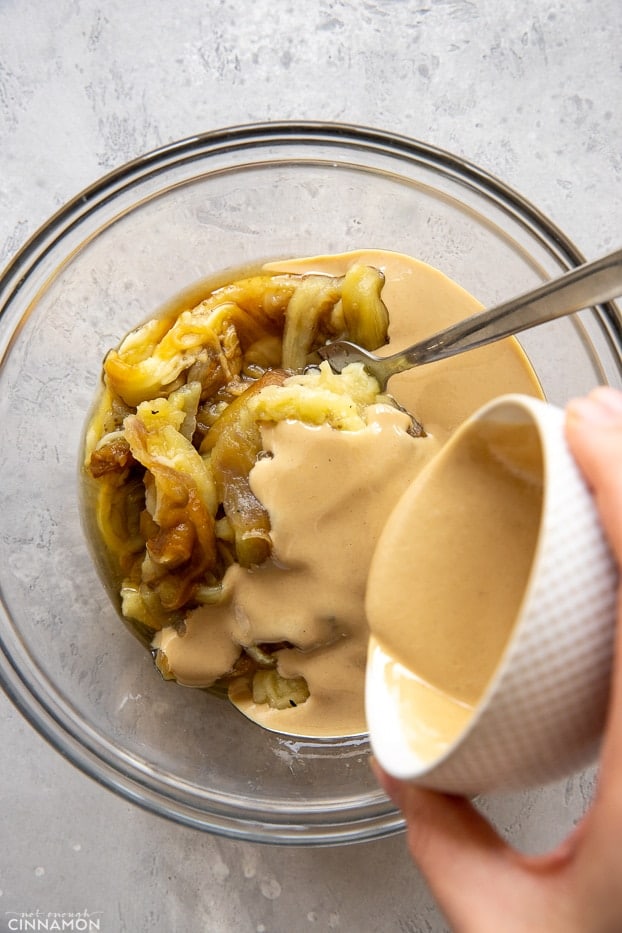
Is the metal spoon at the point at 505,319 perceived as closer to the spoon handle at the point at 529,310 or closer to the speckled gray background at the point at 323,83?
the spoon handle at the point at 529,310

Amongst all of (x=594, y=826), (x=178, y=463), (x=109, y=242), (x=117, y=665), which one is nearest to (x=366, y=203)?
(x=109, y=242)

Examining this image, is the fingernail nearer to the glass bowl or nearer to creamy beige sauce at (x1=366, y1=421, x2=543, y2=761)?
creamy beige sauce at (x1=366, y1=421, x2=543, y2=761)

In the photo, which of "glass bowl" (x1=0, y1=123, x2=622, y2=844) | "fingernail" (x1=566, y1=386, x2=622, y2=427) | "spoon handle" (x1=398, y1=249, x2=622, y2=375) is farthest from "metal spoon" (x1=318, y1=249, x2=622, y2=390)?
"glass bowl" (x1=0, y1=123, x2=622, y2=844)

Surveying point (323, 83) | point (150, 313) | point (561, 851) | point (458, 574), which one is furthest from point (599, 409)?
point (323, 83)

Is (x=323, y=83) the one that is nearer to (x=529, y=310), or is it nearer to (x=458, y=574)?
(x=529, y=310)

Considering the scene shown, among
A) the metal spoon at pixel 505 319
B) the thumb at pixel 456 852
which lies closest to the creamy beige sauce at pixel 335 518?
the metal spoon at pixel 505 319

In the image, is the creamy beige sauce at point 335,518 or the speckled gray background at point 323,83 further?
the speckled gray background at point 323,83

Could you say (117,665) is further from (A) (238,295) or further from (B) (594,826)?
(B) (594,826)
